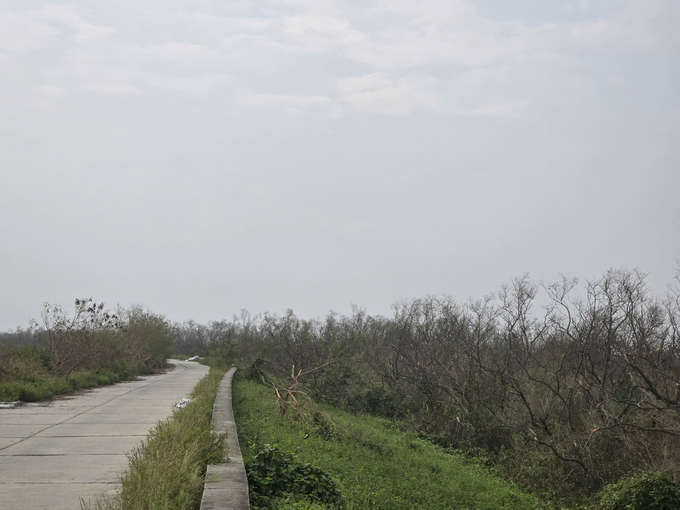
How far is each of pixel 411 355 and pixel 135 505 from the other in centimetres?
2059

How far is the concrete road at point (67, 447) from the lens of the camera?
22.4ft

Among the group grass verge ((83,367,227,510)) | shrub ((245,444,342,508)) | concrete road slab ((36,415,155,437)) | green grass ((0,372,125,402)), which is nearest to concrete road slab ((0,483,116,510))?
grass verge ((83,367,227,510))

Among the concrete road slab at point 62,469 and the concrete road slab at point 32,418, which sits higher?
the concrete road slab at point 62,469

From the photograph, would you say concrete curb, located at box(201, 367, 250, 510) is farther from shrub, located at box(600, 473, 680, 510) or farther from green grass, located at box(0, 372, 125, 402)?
green grass, located at box(0, 372, 125, 402)

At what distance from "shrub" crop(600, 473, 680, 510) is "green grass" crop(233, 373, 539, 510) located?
186 cm

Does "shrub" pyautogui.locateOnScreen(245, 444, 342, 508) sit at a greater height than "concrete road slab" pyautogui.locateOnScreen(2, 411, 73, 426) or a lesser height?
greater

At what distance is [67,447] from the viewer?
9883 mm

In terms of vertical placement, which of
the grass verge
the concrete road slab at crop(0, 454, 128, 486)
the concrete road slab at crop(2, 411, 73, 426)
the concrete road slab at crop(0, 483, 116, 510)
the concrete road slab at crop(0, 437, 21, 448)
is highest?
the grass verge

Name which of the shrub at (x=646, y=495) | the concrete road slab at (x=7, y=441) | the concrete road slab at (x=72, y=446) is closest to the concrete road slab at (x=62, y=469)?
the concrete road slab at (x=72, y=446)

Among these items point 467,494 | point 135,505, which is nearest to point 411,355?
point 467,494

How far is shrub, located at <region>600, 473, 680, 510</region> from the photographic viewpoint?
425 inches

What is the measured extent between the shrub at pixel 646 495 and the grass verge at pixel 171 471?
795 cm

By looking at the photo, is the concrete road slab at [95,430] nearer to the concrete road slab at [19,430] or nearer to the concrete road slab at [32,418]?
the concrete road slab at [19,430]

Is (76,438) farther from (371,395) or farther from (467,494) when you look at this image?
(371,395)
